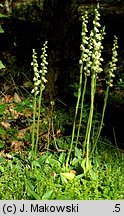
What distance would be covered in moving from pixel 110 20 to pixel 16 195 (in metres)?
5.63

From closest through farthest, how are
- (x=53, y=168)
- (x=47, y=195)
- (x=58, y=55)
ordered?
(x=47, y=195) → (x=53, y=168) → (x=58, y=55)

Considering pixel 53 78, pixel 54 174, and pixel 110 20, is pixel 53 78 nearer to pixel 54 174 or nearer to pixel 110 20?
pixel 54 174

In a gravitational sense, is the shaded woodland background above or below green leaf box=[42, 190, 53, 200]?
above

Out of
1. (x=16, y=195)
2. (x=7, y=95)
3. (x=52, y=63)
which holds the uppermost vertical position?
(x=52, y=63)

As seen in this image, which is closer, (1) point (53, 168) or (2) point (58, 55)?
(1) point (53, 168)

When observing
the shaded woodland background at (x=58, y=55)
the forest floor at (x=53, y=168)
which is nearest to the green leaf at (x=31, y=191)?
the forest floor at (x=53, y=168)

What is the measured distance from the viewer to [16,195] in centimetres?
331

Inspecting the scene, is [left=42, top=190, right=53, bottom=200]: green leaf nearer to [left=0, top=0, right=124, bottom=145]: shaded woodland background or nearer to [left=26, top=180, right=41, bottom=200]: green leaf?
[left=26, top=180, right=41, bottom=200]: green leaf

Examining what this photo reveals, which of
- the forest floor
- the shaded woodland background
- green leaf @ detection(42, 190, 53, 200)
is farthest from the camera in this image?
the shaded woodland background

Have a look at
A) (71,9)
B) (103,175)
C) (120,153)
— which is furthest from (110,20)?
(103,175)

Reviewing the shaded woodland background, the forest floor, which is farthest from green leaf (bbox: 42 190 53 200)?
the shaded woodland background

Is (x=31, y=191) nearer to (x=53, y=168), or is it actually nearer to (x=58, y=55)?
(x=53, y=168)

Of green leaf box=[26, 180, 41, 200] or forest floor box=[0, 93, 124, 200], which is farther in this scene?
forest floor box=[0, 93, 124, 200]

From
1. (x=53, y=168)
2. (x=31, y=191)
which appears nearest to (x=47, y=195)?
(x=31, y=191)
